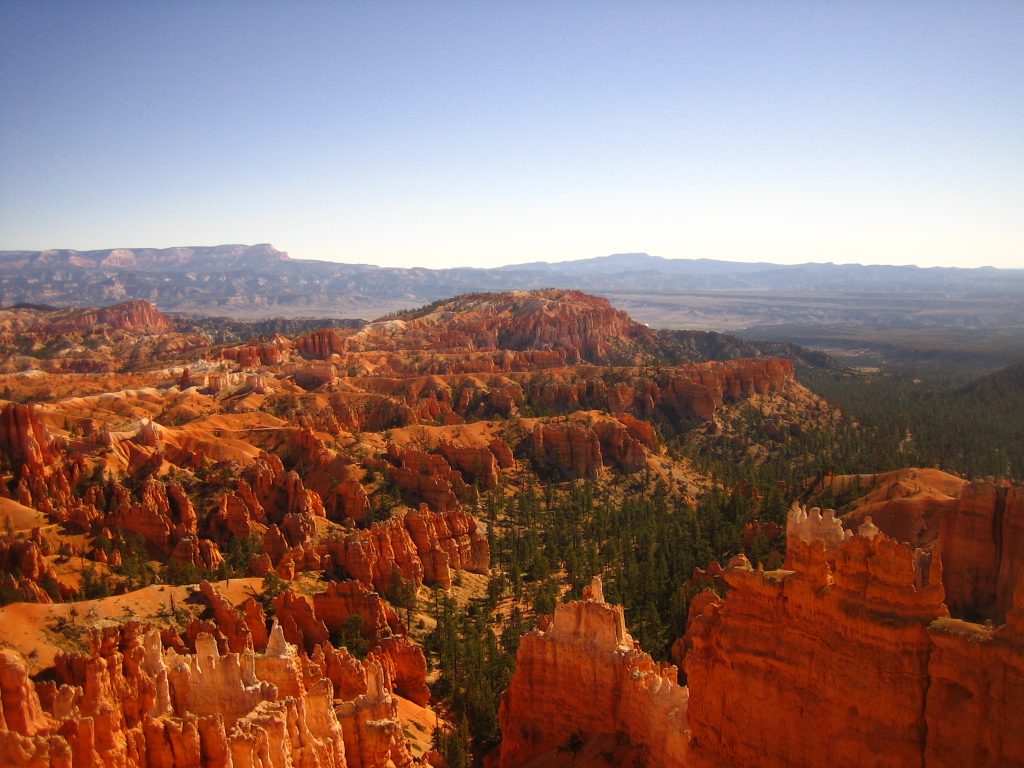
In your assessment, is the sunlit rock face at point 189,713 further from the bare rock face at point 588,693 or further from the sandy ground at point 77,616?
the bare rock face at point 588,693

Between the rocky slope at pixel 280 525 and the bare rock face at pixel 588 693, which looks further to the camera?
the bare rock face at pixel 588 693

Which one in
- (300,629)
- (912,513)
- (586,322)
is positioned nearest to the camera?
(300,629)

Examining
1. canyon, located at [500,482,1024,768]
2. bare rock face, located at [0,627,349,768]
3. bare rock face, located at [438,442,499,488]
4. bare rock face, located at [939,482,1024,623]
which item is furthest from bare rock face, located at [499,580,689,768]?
bare rock face, located at [438,442,499,488]

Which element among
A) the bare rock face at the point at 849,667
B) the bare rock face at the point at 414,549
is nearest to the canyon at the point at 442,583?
the bare rock face at the point at 849,667

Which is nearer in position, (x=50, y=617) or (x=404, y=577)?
(x=50, y=617)

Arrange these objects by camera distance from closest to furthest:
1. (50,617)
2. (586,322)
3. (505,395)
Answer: (50,617) < (505,395) < (586,322)

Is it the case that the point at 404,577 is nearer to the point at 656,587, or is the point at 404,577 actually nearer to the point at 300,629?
the point at 300,629

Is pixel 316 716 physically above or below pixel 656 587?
above

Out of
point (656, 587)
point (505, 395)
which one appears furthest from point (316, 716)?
point (505, 395)
